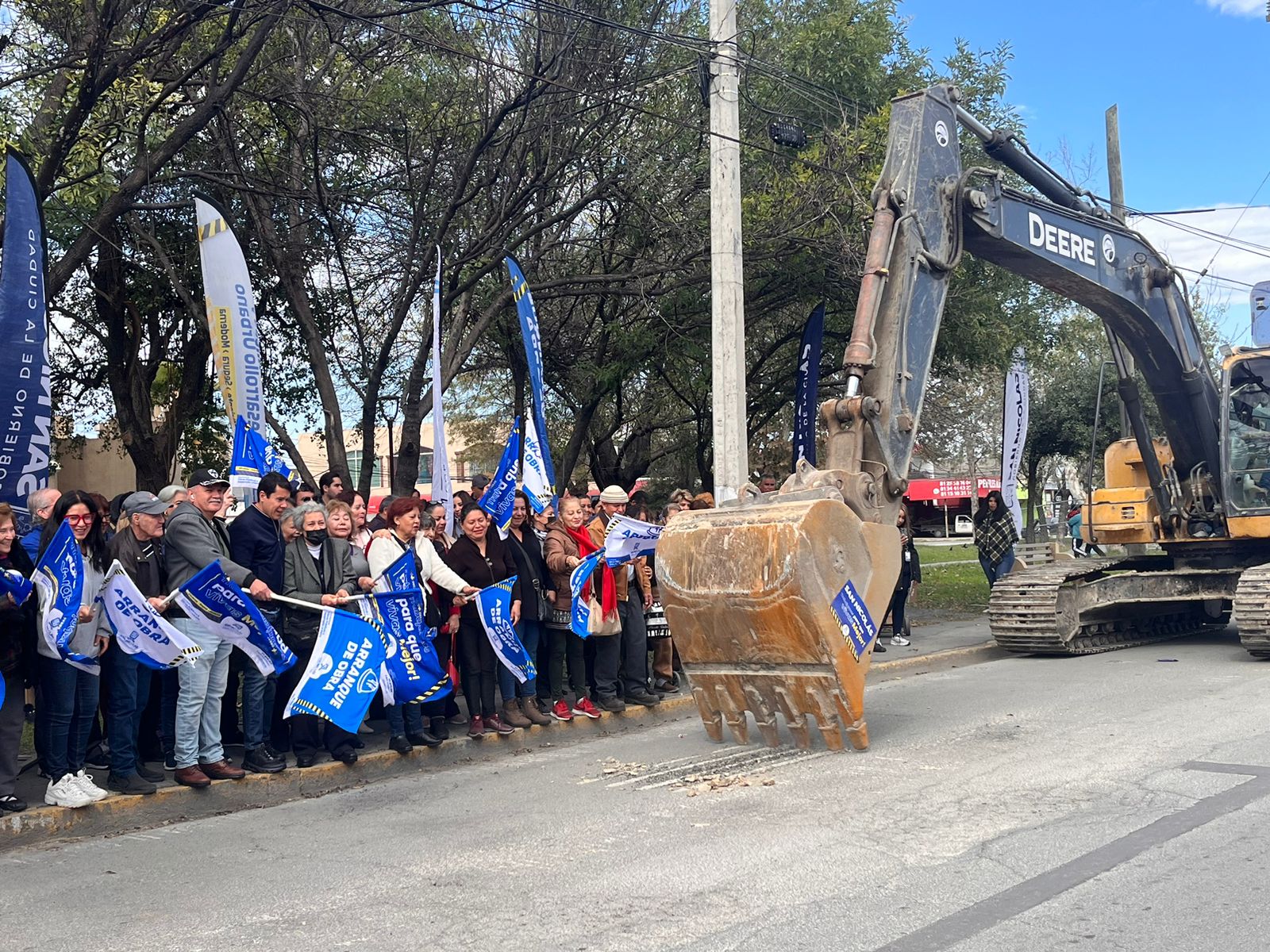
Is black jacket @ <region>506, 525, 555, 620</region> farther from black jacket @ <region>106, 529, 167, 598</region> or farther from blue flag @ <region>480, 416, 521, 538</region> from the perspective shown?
black jacket @ <region>106, 529, 167, 598</region>

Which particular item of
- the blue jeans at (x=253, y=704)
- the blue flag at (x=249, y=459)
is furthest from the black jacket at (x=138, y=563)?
the blue flag at (x=249, y=459)

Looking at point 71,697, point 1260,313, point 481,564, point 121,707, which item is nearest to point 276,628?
point 121,707

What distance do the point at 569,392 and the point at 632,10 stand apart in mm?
8239

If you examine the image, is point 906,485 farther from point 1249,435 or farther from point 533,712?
point 1249,435

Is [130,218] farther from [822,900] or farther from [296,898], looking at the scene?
[822,900]

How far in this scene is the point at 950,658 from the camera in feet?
45.2

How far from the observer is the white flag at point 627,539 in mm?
9938

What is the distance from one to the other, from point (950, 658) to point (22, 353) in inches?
383

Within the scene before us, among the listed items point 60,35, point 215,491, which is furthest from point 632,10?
point 215,491

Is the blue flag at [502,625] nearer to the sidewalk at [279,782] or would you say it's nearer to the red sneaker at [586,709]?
the sidewalk at [279,782]

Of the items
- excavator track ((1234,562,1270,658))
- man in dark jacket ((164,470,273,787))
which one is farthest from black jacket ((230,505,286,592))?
excavator track ((1234,562,1270,658))

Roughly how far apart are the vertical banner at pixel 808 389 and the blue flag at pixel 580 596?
15.1ft

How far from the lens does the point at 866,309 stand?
30.6 ft

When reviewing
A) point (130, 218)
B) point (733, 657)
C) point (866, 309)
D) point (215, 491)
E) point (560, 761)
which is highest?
point (130, 218)
